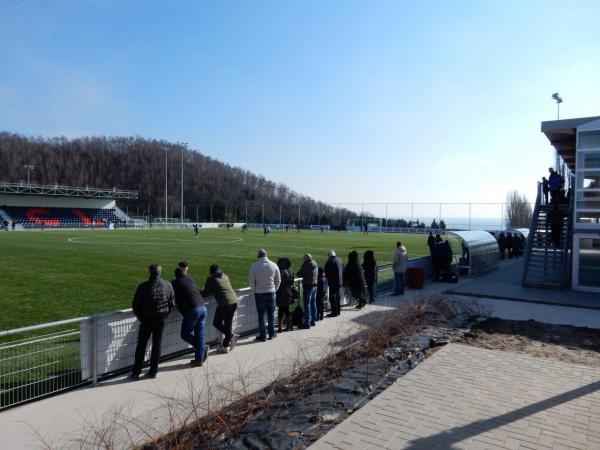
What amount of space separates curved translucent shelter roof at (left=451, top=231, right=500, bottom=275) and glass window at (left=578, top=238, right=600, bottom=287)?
4.17 m

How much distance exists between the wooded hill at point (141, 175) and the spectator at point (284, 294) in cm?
8995

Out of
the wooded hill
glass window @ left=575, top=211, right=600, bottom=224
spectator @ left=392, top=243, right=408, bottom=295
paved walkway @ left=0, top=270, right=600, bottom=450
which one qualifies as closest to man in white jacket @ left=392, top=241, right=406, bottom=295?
spectator @ left=392, top=243, right=408, bottom=295

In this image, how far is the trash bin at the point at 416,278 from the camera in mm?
16094

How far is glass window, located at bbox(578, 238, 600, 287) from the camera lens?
1678cm

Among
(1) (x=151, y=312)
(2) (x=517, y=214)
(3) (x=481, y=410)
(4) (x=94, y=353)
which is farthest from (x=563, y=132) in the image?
(2) (x=517, y=214)

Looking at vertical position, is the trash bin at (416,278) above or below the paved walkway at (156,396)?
above

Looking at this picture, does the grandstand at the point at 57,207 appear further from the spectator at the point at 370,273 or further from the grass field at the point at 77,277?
the spectator at the point at 370,273

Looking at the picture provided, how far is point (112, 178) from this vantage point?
12494cm

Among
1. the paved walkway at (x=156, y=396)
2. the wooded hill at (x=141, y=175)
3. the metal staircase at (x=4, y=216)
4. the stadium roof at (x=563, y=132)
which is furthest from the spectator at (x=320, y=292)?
the wooded hill at (x=141, y=175)

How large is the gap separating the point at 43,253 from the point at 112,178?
10680 centimetres

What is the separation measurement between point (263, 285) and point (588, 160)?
14450mm

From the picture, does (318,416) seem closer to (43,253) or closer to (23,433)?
(23,433)

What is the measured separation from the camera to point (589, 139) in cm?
1666

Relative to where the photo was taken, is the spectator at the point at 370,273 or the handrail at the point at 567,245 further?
the handrail at the point at 567,245
